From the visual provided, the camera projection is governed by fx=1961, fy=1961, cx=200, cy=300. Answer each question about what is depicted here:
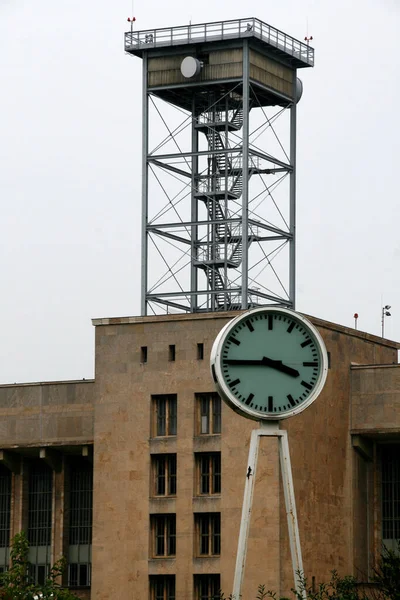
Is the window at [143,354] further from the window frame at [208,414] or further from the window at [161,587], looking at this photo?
the window at [161,587]

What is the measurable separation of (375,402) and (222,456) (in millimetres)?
8477

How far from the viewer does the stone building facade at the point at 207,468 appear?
83562 mm

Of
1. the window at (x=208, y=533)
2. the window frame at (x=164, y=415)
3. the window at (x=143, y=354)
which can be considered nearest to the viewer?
the window at (x=208, y=533)

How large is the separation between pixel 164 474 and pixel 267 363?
3714 cm

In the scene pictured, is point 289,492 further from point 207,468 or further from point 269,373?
point 207,468

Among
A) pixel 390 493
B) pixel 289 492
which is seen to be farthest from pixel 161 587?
pixel 289 492

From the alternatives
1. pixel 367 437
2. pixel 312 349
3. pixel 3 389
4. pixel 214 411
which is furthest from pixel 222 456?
pixel 312 349

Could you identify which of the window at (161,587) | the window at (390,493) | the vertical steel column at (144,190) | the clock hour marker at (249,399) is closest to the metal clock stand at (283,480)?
the clock hour marker at (249,399)

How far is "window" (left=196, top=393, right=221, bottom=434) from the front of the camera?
84938 millimetres

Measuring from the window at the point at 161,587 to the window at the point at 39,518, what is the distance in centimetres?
1108

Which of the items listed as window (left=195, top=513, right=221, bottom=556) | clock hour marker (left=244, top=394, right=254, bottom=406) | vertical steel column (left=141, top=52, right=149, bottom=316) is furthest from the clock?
vertical steel column (left=141, top=52, right=149, bottom=316)

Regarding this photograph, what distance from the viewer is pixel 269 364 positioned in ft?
162

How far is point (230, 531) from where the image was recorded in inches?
3282

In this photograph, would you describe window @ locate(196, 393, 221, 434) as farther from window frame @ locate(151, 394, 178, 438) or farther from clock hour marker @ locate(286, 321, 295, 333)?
clock hour marker @ locate(286, 321, 295, 333)
